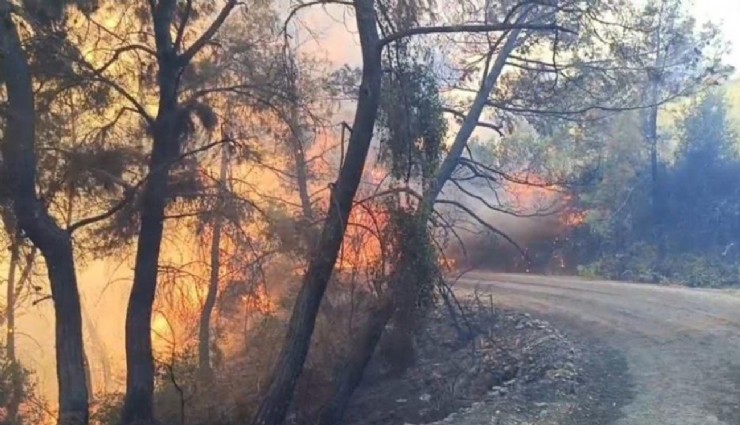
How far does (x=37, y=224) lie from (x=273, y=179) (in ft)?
27.4

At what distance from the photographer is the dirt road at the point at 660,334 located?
990cm

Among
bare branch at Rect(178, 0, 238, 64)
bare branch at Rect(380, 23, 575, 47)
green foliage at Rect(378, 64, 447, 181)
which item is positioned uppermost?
bare branch at Rect(178, 0, 238, 64)

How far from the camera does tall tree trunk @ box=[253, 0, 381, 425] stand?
37.1ft

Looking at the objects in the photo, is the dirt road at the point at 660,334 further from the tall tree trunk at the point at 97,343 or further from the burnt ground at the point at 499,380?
the tall tree trunk at the point at 97,343

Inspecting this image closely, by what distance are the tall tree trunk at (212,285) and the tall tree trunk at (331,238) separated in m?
3.29

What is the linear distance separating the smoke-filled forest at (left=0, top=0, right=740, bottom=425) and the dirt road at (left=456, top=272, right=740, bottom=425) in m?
1.55

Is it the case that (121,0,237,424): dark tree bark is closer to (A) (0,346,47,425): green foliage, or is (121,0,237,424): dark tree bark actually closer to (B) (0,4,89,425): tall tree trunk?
(B) (0,4,89,425): tall tree trunk

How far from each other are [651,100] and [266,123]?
18020mm

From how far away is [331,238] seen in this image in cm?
1164

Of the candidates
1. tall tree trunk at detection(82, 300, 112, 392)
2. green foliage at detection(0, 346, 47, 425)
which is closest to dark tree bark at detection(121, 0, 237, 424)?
green foliage at detection(0, 346, 47, 425)

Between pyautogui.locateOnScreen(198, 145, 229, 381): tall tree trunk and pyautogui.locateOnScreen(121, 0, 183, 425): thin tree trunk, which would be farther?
pyautogui.locateOnScreen(198, 145, 229, 381): tall tree trunk

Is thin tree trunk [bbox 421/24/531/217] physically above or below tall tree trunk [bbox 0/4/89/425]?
above

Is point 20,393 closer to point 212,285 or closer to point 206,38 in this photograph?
point 212,285

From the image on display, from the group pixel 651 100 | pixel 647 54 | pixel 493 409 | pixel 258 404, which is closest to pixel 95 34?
pixel 258 404
